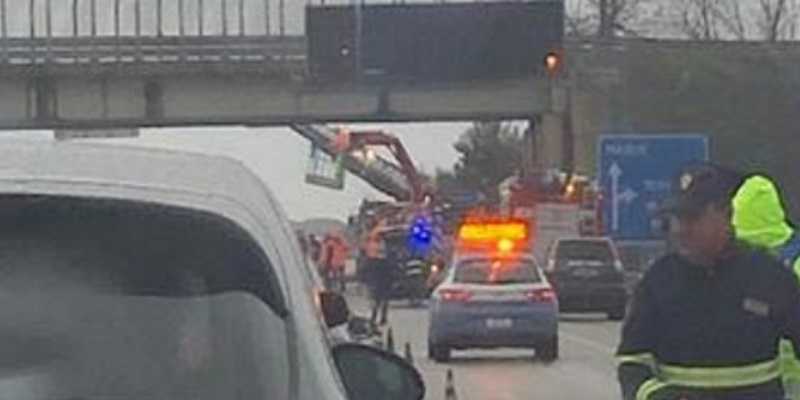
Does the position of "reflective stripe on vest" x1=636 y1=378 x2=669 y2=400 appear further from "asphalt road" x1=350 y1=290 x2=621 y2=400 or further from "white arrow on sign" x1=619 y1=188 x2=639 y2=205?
"white arrow on sign" x1=619 y1=188 x2=639 y2=205

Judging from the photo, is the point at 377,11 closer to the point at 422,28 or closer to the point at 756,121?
the point at 422,28

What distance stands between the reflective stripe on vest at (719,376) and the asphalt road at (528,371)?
61.4ft

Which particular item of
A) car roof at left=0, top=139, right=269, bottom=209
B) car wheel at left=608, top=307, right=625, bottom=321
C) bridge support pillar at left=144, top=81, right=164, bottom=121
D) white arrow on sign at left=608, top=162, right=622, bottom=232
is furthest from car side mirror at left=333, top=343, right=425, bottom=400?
bridge support pillar at left=144, top=81, right=164, bottom=121

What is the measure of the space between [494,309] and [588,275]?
1515 centimetres

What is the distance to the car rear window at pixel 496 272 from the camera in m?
36.3

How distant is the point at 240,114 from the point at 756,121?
16.8m

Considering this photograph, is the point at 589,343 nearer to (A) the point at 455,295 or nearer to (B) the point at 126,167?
(A) the point at 455,295

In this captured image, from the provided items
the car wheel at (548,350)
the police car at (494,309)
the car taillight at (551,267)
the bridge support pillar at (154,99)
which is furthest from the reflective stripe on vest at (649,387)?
the bridge support pillar at (154,99)

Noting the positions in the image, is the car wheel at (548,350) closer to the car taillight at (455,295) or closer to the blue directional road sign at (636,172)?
the car taillight at (455,295)

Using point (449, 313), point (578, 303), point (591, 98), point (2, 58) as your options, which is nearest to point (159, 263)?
point (449, 313)

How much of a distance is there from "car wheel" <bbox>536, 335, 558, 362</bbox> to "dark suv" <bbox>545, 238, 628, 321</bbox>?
1351cm

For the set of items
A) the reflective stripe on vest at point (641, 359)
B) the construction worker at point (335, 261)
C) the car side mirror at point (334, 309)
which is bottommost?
the construction worker at point (335, 261)

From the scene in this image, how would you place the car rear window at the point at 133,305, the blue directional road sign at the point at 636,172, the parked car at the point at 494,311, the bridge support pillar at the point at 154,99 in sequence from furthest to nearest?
the bridge support pillar at the point at 154,99
the parked car at the point at 494,311
the blue directional road sign at the point at 636,172
the car rear window at the point at 133,305

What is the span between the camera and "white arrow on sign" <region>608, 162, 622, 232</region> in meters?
33.4
